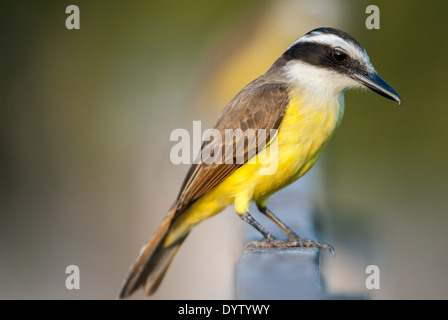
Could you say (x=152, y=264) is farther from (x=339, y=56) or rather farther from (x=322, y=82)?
(x=339, y=56)

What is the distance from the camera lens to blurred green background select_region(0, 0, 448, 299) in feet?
17.8

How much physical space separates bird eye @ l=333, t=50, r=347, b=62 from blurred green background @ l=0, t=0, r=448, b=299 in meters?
1.66

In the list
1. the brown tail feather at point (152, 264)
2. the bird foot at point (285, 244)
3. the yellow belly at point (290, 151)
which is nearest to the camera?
the bird foot at point (285, 244)

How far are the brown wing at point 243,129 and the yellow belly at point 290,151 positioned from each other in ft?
0.12

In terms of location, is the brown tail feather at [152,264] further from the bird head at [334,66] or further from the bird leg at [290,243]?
the bird head at [334,66]

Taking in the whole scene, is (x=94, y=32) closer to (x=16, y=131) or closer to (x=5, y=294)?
(x=16, y=131)

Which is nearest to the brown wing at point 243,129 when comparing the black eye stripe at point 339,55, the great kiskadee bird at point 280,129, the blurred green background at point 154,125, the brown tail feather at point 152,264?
the great kiskadee bird at point 280,129

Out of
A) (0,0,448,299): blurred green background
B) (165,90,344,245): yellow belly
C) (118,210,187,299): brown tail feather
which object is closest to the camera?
(165,90,344,245): yellow belly

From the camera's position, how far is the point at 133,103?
717 centimetres

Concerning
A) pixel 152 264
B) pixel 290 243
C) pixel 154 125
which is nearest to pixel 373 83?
pixel 290 243

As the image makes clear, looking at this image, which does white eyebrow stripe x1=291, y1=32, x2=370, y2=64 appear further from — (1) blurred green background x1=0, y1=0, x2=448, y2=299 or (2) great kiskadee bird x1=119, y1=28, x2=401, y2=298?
(1) blurred green background x1=0, y1=0, x2=448, y2=299

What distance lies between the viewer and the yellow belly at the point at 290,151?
9.43ft

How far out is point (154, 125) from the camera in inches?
262

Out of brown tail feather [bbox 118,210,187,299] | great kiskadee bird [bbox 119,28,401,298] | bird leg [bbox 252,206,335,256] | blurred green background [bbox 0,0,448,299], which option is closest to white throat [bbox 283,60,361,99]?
great kiskadee bird [bbox 119,28,401,298]
